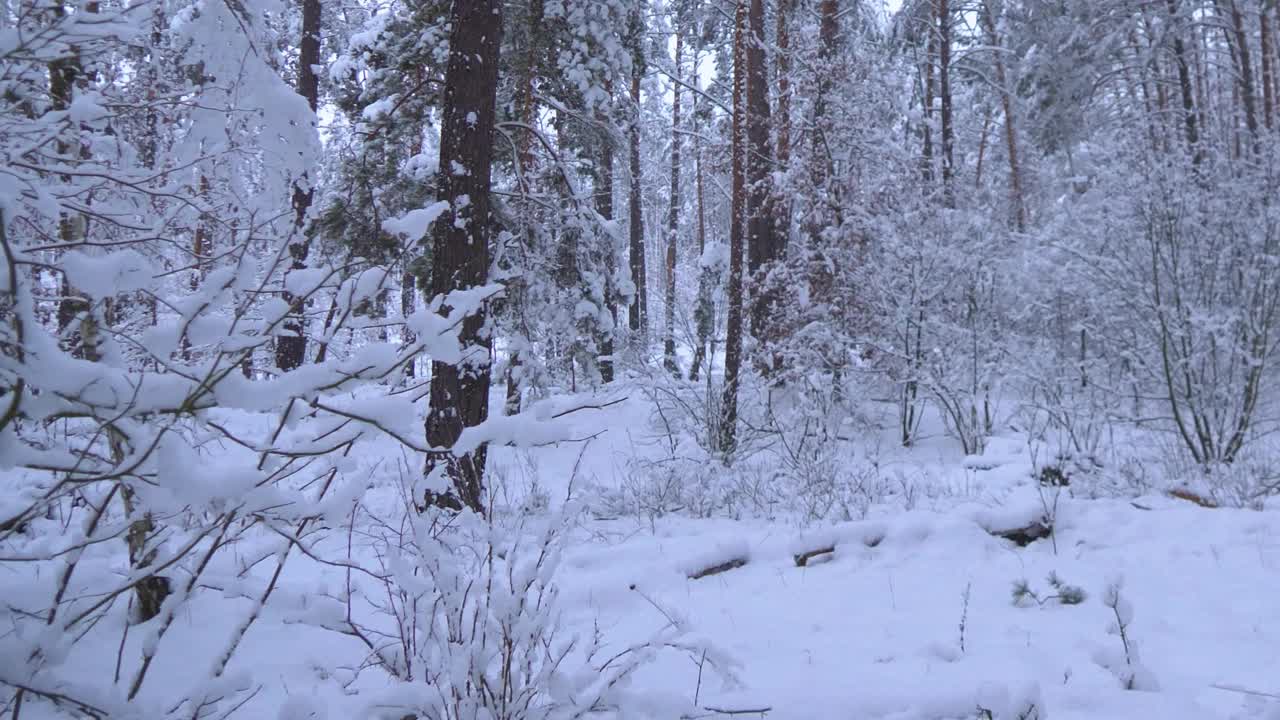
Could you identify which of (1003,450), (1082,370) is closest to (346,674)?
(1003,450)

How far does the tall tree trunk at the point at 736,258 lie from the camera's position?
26.0ft

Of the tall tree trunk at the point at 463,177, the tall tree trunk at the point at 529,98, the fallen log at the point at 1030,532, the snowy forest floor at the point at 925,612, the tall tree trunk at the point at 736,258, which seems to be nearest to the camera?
the snowy forest floor at the point at 925,612

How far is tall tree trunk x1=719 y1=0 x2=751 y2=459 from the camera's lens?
7.91m

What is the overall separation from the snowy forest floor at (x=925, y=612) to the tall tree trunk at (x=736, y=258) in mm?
2799

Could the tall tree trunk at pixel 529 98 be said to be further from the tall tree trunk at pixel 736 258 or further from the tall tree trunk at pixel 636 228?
the tall tree trunk at pixel 636 228

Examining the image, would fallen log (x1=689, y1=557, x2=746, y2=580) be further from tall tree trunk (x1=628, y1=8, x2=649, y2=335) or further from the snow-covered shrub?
tall tree trunk (x1=628, y1=8, x2=649, y2=335)

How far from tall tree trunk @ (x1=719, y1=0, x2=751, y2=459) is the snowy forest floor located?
2799mm

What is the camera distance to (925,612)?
3281mm

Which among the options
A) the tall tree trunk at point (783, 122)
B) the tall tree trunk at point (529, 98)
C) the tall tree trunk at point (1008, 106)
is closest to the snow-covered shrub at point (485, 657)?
the tall tree trunk at point (529, 98)

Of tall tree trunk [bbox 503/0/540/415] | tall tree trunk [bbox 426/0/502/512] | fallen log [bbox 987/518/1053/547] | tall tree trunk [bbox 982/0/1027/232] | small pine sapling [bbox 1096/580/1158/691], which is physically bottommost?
small pine sapling [bbox 1096/580/1158/691]

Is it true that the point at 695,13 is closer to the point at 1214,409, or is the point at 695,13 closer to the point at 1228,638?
the point at 1214,409

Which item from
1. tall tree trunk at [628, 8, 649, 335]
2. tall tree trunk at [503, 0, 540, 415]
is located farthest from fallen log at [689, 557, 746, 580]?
tall tree trunk at [628, 8, 649, 335]

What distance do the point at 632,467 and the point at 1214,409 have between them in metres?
5.00

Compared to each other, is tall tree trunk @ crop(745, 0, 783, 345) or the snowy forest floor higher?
tall tree trunk @ crop(745, 0, 783, 345)
